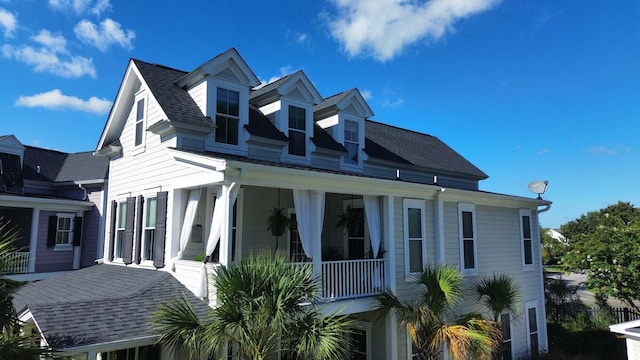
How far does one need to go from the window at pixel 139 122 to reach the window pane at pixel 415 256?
28.1ft

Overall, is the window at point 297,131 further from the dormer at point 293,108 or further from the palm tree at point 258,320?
the palm tree at point 258,320

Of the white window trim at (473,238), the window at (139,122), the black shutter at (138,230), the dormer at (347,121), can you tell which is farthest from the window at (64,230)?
the white window trim at (473,238)

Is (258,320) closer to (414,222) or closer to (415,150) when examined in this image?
(414,222)

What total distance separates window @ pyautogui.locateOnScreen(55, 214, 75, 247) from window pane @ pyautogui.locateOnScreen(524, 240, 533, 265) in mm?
19119

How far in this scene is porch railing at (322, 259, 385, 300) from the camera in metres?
9.06

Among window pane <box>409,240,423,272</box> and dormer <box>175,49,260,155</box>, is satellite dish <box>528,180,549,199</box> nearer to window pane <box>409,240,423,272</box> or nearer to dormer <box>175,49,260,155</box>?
window pane <box>409,240,423,272</box>

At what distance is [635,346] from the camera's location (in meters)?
Answer: 8.27

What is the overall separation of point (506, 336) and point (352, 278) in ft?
24.3

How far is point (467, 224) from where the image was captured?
41.6 ft

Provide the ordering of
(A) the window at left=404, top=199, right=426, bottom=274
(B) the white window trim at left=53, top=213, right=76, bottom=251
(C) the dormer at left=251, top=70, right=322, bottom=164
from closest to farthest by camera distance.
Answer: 1. (A) the window at left=404, top=199, right=426, bottom=274
2. (C) the dormer at left=251, top=70, right=322, bottom=164
3. (B) the white window trim at left=53, top=213, right=76, bottom=251

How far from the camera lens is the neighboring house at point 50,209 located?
1542cm

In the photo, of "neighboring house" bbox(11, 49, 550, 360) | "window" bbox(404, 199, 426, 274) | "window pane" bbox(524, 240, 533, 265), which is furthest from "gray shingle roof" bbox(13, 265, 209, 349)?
"window pane" bbox(524, 240, 533, 265)

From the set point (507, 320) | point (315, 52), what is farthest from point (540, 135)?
point (315, 52)

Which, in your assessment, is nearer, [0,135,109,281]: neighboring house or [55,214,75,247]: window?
[0,135,109,281]: neighboring house
